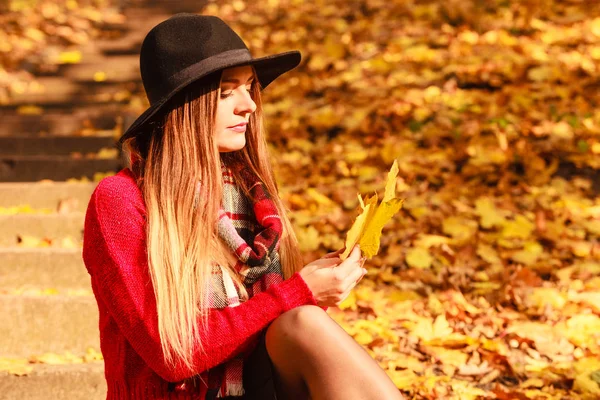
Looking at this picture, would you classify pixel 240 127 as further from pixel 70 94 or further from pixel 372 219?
pixel 70 94

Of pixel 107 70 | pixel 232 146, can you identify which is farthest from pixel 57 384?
pixel 107 70

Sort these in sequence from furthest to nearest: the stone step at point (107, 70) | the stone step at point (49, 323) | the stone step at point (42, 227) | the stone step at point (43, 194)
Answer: the stone step at point (107, 70) → the stone step at point (43, 194) → the stone step at point (42, 227) → the stone step at point (49, 323)

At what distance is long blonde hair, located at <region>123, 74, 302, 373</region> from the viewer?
5.09 ft

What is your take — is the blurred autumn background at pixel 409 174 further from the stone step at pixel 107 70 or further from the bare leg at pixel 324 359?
the bare leg at pixel 324 359

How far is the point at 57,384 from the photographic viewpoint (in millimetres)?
2342

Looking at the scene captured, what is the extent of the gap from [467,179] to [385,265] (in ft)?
3.08

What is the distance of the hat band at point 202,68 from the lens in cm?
164

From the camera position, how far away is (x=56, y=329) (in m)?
2.82

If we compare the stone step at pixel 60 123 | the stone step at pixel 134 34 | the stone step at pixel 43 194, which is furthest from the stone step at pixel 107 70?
the stone step at pixel 43 194

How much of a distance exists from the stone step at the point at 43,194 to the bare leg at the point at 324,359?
2678 millimetres

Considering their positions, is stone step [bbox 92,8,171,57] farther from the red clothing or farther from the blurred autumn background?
the red clothing

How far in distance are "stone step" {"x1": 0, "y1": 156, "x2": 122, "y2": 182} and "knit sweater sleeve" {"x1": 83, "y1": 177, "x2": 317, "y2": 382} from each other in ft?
8.83

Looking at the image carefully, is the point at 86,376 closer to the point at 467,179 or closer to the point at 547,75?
the point at 467,179

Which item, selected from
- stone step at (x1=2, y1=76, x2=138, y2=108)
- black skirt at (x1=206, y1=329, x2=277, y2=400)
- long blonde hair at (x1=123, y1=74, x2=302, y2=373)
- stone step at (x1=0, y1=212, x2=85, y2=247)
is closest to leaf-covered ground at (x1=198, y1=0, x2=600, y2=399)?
black skirt at (x1=206, y1=329, x2=277, y2=400)
